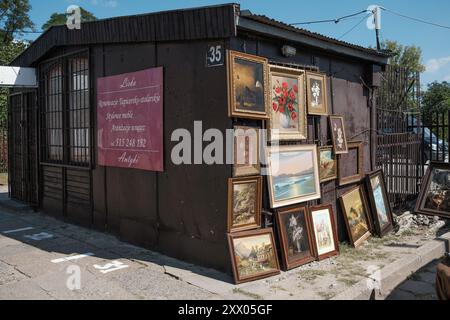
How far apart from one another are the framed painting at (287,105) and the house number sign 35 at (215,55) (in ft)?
2.44

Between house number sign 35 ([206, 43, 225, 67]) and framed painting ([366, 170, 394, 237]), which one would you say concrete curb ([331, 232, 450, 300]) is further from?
house number sign 35 ([206, 43, 225, 67])

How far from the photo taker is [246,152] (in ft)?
17.3

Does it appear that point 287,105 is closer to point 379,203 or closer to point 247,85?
point 247,85

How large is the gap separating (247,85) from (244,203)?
1.45m

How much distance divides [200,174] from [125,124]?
1.89 metres

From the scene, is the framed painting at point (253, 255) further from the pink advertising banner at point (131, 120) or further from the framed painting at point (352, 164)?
the framed painting at point (352, 164)

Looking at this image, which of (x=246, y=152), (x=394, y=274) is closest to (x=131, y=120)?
(x=246, y=152)

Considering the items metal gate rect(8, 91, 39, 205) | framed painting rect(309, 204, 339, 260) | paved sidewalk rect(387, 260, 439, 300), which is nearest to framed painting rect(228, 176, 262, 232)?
framed painting rect(309, 204, 339, 260)

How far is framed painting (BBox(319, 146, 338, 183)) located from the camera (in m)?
6.45

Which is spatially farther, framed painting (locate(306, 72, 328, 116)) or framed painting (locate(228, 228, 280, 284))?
framed painting (locate(306, 72, 328, 116))

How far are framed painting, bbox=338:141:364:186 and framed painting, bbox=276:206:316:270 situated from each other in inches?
55.4

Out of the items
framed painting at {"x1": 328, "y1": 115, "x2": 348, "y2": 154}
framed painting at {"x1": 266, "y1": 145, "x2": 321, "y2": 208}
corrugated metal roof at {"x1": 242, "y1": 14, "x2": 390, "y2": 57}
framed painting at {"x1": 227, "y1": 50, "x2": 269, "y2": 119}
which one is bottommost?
framed painting at {"x1": 266, "y1": 145, "x2": 321, "y2": 208}

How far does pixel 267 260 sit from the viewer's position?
17.3ft
